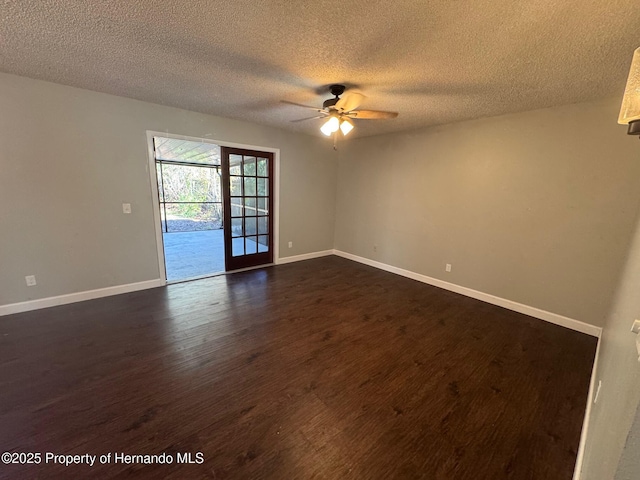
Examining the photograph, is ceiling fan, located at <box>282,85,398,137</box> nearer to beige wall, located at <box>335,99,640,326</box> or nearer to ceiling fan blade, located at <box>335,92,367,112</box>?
ceiling fan blade, located at <box>335,92,367,112</box>

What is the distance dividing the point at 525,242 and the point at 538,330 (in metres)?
0.99

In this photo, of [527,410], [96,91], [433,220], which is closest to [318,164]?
[433,220]

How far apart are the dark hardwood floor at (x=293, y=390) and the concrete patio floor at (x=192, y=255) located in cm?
114

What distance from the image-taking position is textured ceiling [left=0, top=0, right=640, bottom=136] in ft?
4.73

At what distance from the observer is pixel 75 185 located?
9.46ft

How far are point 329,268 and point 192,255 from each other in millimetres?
2846

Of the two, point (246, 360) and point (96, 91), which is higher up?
point (96, 91)

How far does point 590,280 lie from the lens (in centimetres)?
270

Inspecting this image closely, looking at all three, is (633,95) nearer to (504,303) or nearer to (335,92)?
(335,92)

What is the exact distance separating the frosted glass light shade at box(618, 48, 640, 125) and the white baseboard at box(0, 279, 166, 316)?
444 cm

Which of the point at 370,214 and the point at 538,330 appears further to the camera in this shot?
the point at 370,214

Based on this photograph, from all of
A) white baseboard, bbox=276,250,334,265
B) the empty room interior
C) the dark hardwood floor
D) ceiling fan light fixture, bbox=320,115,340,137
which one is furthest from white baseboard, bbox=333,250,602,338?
ceiling fan light fixture, bbox=320,115,340,137

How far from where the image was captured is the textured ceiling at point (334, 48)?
1.44 metres

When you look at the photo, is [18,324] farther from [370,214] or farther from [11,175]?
[370,214]
